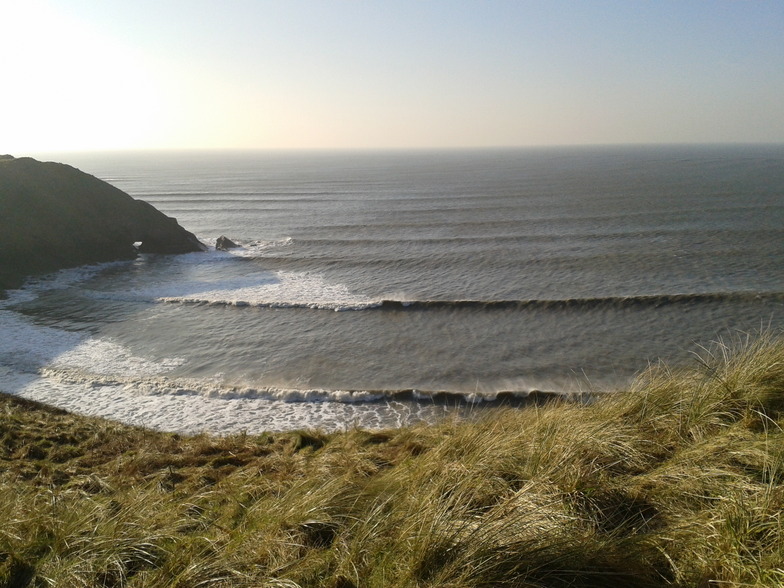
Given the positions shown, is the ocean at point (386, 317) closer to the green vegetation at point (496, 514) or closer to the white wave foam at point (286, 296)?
the white wave foam at point (286, 296)

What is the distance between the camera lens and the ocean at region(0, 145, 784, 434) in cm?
1308

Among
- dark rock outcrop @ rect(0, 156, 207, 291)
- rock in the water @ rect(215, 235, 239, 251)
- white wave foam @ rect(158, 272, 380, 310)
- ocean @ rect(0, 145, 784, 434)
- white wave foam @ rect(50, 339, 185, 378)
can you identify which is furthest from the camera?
rock in the water @ rect(215, 235, 239, 251)

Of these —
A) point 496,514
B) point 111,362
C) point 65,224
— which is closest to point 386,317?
point 111,362

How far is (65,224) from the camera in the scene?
28656 mm

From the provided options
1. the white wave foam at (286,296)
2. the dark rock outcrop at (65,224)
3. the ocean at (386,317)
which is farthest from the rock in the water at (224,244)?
the white wave foam at (286,296)

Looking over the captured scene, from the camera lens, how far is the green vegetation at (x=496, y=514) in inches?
131

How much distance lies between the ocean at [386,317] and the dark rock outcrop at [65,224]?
1500mm

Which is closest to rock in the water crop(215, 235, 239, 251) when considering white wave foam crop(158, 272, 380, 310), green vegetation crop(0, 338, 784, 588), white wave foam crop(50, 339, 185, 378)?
white wave foam crop(158, 272, 380, 310)

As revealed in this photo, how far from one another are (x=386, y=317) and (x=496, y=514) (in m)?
15.4

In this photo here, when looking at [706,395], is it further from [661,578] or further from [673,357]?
[673,357]

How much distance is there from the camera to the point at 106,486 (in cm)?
655

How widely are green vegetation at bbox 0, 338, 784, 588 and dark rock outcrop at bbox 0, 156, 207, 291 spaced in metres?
23.7

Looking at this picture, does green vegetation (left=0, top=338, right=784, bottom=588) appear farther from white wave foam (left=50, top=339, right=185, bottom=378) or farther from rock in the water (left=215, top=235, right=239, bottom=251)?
rock in the water (left=215, top=235, right=239, bottom=251)

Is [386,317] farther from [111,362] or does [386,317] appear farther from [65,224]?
[65,224]
